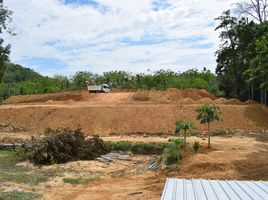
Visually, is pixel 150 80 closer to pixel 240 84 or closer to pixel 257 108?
pixel 240 84

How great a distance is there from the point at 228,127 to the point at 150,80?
2531 centimetres

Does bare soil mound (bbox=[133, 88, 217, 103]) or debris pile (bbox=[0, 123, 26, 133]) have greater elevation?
bare soil mound (bbox=[133, 88, 217, 103])

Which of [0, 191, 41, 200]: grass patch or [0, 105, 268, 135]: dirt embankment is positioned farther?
[0, 105, 268, 135]: dirt embankment

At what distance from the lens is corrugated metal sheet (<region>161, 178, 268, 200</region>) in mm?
5348

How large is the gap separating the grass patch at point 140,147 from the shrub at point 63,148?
1121 millimetres

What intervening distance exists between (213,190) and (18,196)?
906cm

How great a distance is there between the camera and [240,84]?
43.2 metres

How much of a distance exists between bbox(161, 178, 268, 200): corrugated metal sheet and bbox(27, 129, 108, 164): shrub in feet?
47.5

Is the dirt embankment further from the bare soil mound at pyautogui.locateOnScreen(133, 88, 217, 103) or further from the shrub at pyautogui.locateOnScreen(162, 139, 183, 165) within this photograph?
the shrub at pyautogui.locateOnScreen(162, 139, 183, 165)

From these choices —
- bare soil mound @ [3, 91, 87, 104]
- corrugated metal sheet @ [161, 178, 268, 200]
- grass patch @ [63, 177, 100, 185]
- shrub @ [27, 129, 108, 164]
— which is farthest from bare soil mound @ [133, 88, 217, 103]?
corrugated metal sheet @ [161, 178, 268, 200]

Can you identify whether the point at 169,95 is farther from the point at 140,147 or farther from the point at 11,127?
the point at 140,147

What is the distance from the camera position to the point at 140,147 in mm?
22859

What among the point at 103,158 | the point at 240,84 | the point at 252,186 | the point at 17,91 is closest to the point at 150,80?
the point at 240,84

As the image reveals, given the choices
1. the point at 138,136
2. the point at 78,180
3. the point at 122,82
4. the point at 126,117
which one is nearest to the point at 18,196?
the point at 78,180
